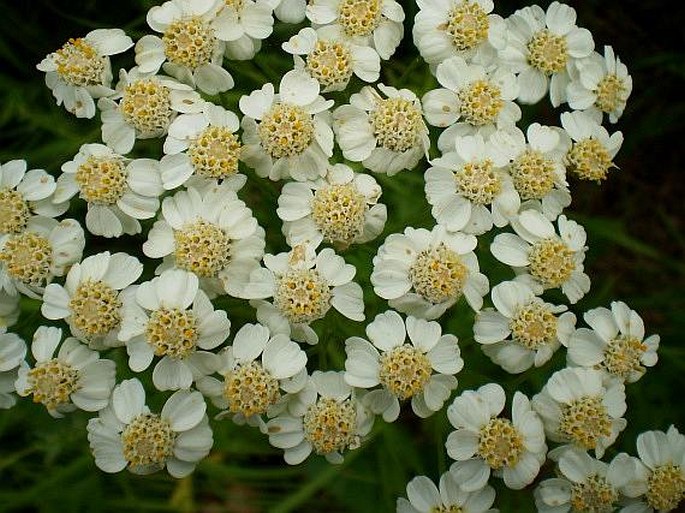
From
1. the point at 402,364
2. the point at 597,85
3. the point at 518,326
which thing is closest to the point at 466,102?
the point at 597,85

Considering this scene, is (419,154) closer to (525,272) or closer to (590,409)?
(525,272)

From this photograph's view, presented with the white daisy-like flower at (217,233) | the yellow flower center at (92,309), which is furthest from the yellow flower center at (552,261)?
the yellow flower center at (92,309)

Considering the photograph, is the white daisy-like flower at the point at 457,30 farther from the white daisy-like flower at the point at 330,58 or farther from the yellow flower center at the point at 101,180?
the yellow flower center at the point at 101,180

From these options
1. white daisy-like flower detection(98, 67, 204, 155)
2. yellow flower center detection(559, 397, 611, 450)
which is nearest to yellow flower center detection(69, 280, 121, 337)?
white daisy-like flower detection(98, 67, 204, 155)

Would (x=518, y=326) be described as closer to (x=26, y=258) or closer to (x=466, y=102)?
(x=466, y=102)

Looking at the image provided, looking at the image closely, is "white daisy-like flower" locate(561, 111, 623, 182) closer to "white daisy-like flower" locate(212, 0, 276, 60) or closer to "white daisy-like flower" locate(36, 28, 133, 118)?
"white daisy-like flower" locate(212, 0, 276, 60)
